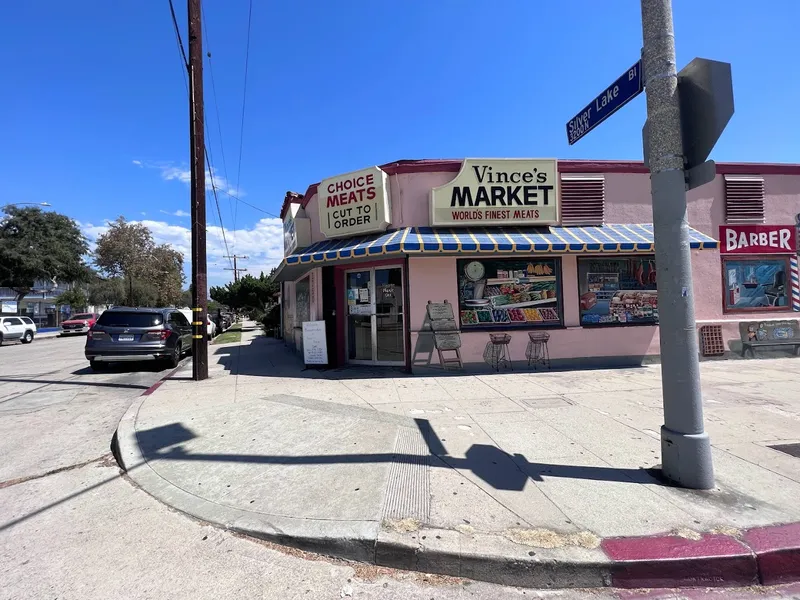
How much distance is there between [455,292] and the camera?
9664 mm

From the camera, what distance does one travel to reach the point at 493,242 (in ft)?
29.1

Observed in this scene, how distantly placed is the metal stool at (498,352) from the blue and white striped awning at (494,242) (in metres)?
1.88

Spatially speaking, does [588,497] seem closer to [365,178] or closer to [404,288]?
[404,288]

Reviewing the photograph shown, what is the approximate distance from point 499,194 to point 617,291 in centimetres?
360

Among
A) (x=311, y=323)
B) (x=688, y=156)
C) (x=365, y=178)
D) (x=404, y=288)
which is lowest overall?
(x=311, y=323)

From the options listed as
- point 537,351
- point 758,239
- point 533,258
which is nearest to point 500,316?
point 537,351

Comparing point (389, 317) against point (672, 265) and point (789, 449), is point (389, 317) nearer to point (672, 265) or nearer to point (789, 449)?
point (672, 265)

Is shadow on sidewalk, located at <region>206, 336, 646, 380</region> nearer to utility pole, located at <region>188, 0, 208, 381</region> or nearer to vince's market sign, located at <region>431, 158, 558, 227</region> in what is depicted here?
utility pole, located at <region>188, 0, 208, 381</region>

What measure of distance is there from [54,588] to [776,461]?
6.03m

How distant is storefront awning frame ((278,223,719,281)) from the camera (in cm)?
870

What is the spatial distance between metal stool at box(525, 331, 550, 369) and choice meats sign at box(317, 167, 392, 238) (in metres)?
4.11

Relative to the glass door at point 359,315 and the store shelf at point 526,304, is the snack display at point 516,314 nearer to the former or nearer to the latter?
the store shelf at point 526,304

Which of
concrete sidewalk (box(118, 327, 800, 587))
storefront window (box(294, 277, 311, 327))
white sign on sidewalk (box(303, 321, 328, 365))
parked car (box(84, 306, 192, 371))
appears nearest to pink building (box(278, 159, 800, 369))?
white sign on sidewalk (box(303, 321, 328, 365))

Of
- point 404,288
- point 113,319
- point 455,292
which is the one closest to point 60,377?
point 113,319
